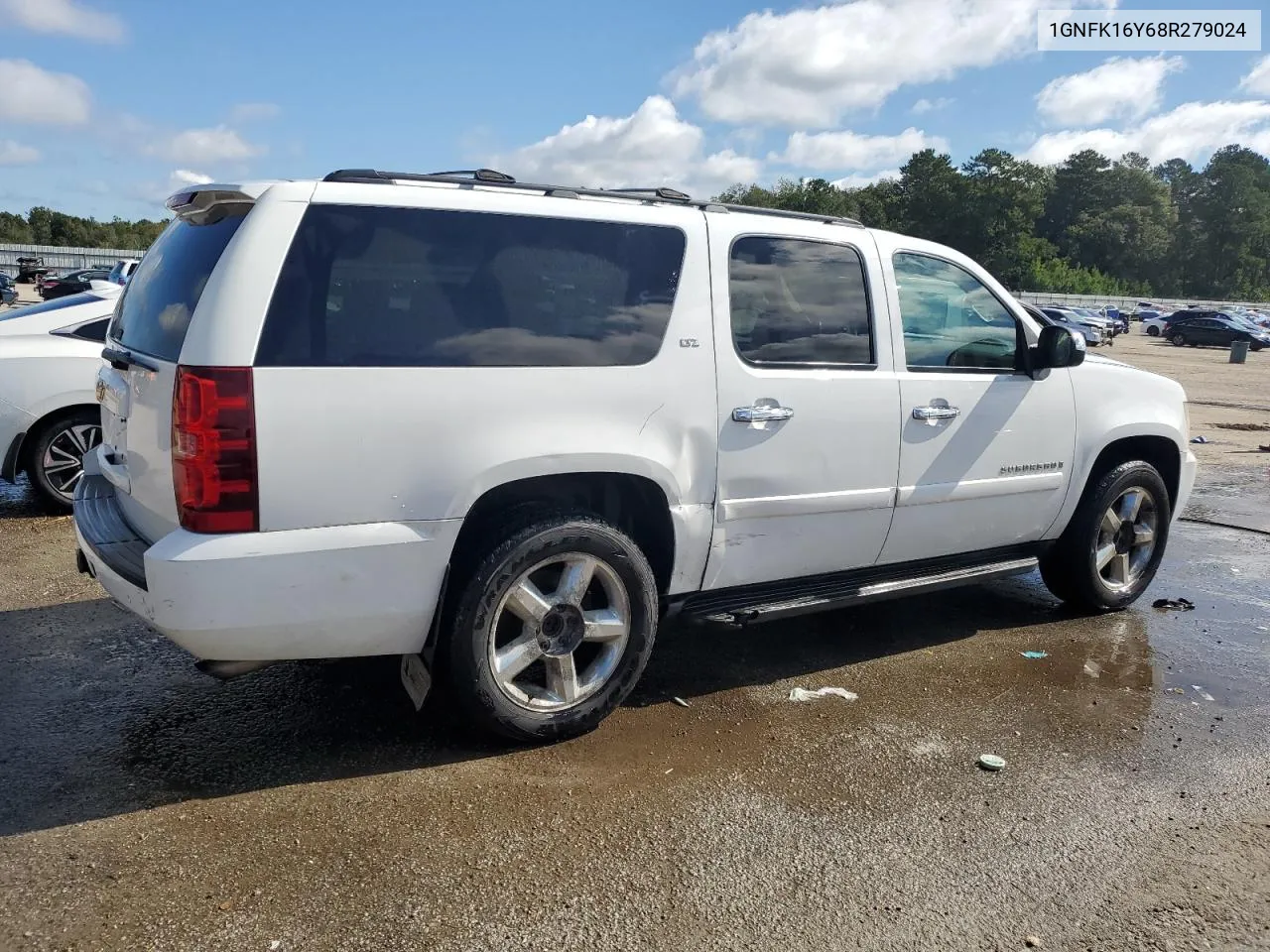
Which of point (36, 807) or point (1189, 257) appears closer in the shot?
point (36, 807)

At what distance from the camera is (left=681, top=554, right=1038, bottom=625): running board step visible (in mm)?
4004

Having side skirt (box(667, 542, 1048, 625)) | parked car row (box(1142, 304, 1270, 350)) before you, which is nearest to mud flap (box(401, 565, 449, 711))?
side skirt (box(667, 542, 1048, 625))

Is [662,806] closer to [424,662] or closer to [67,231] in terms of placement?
[424,662]

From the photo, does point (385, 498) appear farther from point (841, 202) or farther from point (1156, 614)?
point (841, 202)

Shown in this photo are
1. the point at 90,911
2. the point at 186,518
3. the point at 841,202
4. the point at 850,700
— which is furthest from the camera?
the point at 841,202

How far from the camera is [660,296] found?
12.2 ft

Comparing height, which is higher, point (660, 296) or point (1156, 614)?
point (660, 296)

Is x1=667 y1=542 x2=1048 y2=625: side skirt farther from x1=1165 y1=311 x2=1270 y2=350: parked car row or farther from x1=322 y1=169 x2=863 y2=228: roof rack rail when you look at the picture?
x1=1165 y1=311 x2=1270 y2=350: parked car row

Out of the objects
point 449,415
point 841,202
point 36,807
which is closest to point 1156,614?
point 449,415

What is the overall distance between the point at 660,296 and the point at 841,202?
4298 inches

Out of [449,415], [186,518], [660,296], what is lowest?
[186,518]

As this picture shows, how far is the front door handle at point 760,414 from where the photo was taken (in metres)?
3.83

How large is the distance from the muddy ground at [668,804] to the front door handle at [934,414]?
1.20 meters

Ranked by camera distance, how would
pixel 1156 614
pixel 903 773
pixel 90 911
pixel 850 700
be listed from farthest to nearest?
pixel 1156 614, pixel 850 700, pixel 903 773, pixel 90 911
